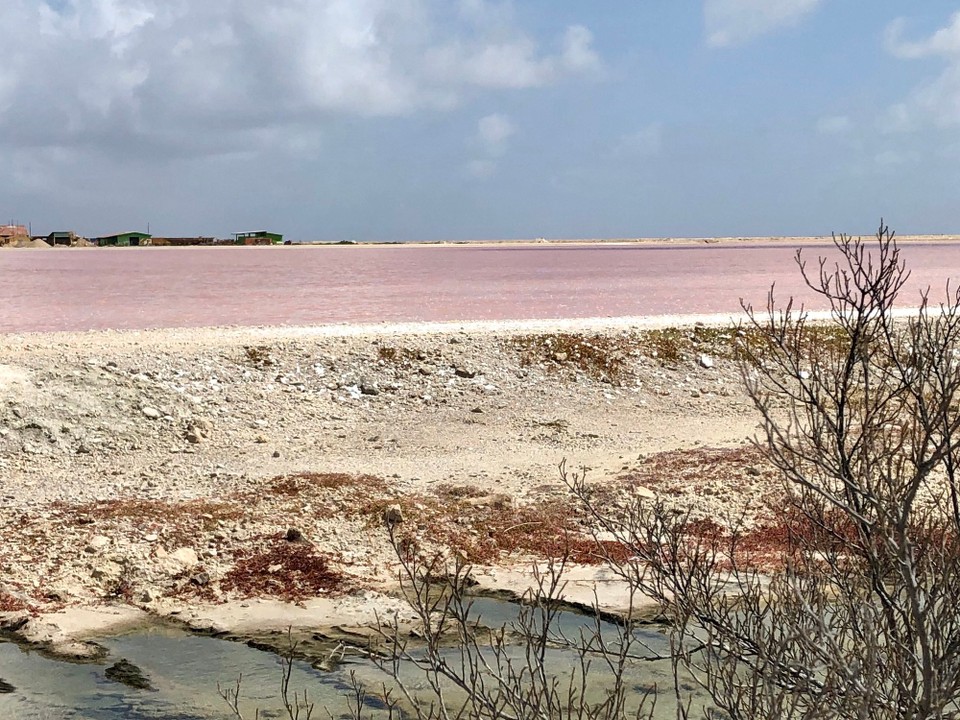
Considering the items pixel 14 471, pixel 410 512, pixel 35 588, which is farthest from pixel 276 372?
pixel 35 588

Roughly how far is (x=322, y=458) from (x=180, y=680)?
6142 mm

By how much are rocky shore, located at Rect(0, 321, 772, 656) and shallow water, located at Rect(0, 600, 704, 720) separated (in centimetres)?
43

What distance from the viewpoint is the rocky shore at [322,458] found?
8.62 meters

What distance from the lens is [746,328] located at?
A: 61.2ft

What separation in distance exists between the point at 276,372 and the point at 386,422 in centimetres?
236

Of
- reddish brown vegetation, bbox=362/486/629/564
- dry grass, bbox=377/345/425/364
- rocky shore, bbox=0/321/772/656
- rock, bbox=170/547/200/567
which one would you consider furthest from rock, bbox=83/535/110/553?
dry grass, bbox=377/345/425/364

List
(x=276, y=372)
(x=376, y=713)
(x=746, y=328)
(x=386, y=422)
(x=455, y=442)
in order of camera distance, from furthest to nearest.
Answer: (x=746, y=328) → (x=276, y=372) → (x=386, y=422) → (x=455, y=442) → (x=376, y=713)

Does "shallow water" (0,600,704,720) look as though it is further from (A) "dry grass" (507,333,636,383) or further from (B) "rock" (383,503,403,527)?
(A) "dry grass" (507,333,636,383)

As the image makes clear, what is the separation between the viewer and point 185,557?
9031mm

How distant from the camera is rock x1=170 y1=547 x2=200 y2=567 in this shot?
8953mm

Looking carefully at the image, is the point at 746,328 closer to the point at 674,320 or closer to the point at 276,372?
the point at 674,320

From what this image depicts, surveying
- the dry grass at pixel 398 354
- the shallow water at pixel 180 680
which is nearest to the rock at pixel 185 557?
the shallow water at pixel 180 680

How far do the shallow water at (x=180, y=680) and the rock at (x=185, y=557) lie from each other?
1247 millimetres

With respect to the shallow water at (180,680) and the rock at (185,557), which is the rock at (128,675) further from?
the rock at (185,557)
